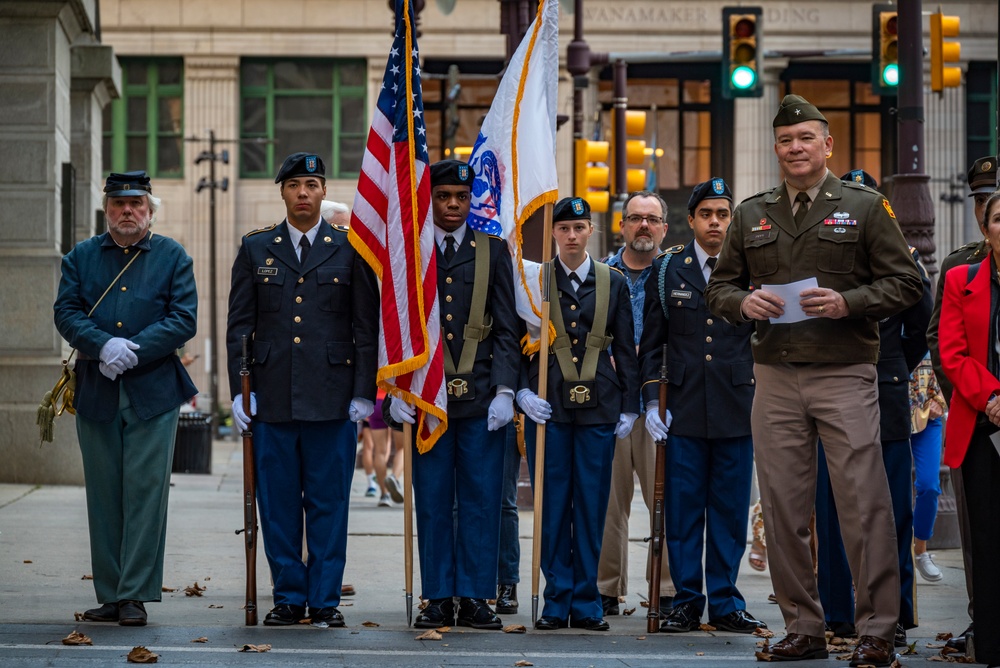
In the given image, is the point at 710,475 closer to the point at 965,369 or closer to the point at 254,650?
the point at 965,369

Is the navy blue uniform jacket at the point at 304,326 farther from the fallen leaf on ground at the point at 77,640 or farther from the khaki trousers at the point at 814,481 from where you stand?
the khaki trousers at the point at 814,481

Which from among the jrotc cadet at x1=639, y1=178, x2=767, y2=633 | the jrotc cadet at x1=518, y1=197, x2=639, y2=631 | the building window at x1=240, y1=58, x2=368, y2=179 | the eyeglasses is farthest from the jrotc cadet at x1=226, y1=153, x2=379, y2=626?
the building window at x1=240, y1=58, x2=368, y2=179

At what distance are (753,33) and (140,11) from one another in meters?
27.5

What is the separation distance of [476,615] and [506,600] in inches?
35.4

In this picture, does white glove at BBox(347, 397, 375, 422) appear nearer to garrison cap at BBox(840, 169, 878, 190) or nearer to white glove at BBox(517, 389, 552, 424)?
white glove at BBox(517, 389, 552, 424)

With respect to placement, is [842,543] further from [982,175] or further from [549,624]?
[982,175]

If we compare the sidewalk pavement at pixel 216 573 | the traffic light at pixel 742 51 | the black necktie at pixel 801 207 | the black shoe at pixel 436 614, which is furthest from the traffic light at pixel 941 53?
the black shoe at pixel 436 614

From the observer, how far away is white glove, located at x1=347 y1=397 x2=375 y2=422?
26.6ft

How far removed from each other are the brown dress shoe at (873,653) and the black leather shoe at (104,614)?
3.71 meters

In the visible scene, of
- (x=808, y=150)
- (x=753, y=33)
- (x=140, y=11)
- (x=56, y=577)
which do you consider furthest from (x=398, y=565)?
(x=140, y=11)

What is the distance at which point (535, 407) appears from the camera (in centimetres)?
814

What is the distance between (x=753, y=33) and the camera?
1731 cm

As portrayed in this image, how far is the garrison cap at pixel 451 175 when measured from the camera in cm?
839

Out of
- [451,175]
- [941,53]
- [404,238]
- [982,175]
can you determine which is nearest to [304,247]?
[404,238]
